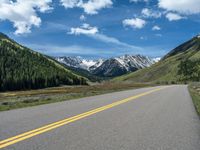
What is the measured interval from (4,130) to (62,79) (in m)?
180

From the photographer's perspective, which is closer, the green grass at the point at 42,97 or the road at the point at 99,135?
the road at the point at 99,135

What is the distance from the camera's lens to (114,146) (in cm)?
773

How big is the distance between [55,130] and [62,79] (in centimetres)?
17964

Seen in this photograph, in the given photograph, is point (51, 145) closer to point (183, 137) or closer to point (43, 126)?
point (43, 126)

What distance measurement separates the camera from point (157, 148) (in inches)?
301

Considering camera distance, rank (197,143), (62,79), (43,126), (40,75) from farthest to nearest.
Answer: (62,79) < (40,75) < (43,126) < (197,143)

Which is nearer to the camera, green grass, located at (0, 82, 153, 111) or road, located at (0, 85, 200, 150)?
road, located at (0, 85, 200, 150)

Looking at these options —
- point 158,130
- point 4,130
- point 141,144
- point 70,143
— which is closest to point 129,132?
point 158,130

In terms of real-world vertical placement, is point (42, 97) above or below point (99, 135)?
above

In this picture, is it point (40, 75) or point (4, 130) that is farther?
point (40, 75)

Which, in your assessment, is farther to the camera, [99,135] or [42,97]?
[42,97]

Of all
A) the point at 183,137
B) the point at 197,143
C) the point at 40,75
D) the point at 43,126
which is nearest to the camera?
the point at 197,143

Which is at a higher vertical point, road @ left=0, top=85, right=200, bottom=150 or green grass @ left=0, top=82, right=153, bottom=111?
green grass @ left=0, top=82, right=153, bottom=111

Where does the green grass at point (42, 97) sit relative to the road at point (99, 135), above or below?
above
